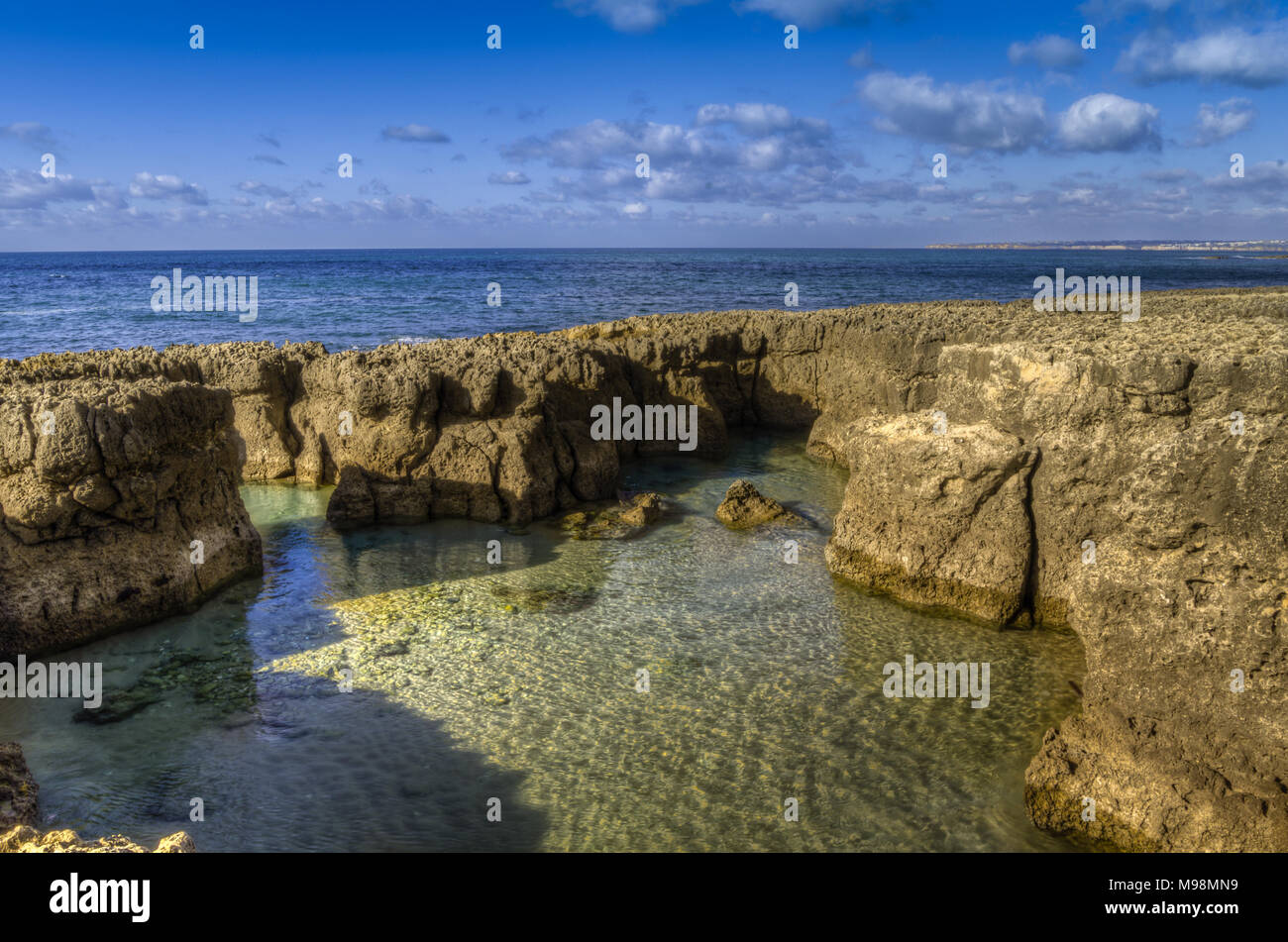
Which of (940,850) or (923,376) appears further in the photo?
(923,376)

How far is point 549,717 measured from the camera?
279 inches

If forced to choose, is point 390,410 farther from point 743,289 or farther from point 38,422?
point 743,289

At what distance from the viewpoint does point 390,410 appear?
40.0ft

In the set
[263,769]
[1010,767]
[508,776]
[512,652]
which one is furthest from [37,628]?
[1010,767]

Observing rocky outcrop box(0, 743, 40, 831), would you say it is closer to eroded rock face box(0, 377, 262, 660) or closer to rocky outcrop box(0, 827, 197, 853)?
rocky outcrop box(0, 827, 197, 853)

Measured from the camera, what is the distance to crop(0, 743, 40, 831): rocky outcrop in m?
Result: 5.21

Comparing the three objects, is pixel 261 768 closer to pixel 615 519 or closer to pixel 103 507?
pixel 103 507

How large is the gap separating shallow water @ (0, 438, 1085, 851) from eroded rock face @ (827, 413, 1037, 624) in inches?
14.3

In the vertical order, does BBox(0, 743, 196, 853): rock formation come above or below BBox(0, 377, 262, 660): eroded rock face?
below

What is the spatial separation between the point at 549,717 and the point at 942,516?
15.0ft

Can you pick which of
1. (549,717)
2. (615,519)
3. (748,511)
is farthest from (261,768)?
(748,511)

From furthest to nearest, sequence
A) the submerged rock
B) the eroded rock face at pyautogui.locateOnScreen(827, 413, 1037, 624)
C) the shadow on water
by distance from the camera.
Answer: the submerged rock → the eroded rock face at pyautogui.locateOnScreen(827, 413, 1037, 624) → the shadow on water

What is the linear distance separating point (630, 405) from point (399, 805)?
10.4 m

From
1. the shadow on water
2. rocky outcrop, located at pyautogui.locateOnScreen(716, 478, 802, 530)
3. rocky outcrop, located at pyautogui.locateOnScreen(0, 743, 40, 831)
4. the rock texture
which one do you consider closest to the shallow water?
the shadow on water
